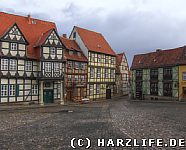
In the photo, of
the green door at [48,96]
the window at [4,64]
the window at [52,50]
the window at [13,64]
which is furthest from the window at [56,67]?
the window at [4,64]

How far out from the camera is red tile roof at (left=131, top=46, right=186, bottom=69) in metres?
38.3

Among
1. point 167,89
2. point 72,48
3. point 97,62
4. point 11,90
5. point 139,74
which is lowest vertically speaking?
point 167,89

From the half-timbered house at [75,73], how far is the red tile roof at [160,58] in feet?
45.5

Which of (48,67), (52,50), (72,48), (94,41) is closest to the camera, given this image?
(48,67)

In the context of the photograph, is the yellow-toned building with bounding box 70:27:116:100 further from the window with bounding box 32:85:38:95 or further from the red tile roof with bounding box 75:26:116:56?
the window with bounding box 32:85:38:95

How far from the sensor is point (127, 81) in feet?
183

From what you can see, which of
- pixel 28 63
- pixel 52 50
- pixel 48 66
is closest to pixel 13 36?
pixel 28 63

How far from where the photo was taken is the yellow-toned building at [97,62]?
3812 cm

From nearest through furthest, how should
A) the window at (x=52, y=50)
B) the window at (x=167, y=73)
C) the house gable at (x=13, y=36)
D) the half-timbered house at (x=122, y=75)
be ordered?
the house gable at (x=13, y=36), the window at (x=52, y=50), the window at (x=167, y=73), the half-timbered house at (x=122, y=75)

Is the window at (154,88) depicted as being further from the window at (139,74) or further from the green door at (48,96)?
the green door at (48,96)

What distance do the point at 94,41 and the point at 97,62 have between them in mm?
4931

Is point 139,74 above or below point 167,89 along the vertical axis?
above

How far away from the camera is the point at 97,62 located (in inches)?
1554

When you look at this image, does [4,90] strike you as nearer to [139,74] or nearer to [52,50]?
[52,50]
